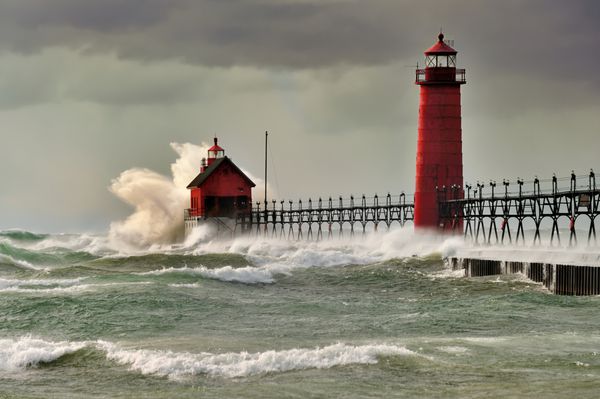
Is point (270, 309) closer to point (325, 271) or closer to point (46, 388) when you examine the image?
point (46, 388)

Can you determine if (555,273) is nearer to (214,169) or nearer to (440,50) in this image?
(440,50)

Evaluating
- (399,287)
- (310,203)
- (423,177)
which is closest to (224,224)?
(310,203)

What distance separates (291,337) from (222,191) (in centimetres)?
4949

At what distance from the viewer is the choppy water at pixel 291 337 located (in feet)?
53.1

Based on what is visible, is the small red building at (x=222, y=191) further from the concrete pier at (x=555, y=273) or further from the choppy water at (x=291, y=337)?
the concrete pier at (x=555, y=273)

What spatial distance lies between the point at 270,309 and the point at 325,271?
1655cm

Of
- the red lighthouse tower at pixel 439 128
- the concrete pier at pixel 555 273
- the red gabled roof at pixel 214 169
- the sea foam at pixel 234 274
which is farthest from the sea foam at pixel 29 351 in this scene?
the red gabled roof at pixel 214 169

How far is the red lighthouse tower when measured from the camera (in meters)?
45.7

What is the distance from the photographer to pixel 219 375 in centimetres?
1677

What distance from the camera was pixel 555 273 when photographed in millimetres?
30641

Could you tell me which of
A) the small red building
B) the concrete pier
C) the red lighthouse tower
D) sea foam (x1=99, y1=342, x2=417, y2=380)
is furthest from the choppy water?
the small red building

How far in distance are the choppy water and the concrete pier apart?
542 mm

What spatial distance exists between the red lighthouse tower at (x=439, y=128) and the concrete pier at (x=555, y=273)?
28.0ft

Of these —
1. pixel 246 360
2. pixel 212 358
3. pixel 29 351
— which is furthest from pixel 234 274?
pixel 246 360
